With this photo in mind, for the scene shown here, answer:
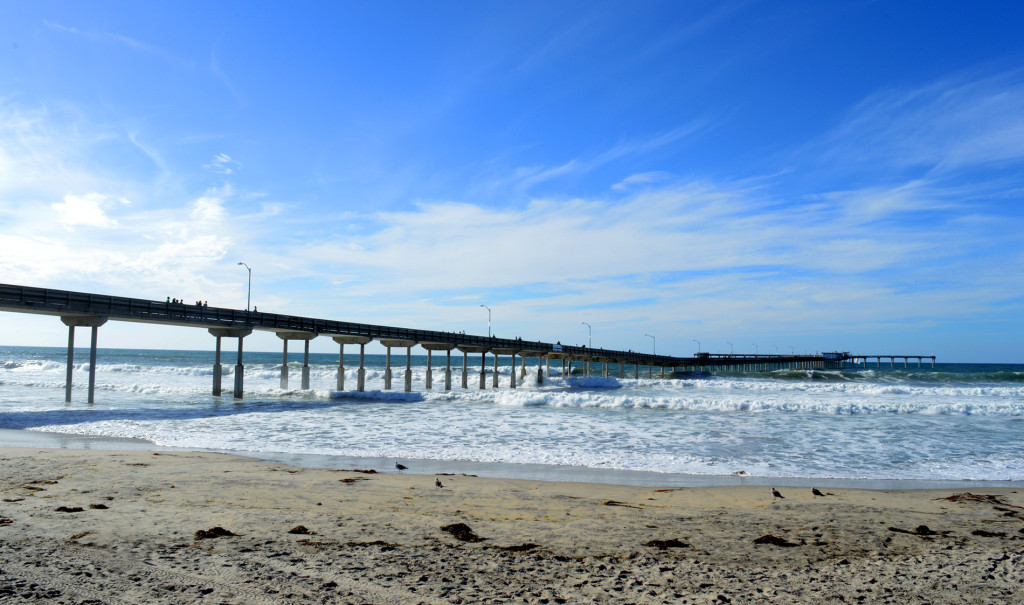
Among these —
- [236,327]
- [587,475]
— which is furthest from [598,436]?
[236,327]

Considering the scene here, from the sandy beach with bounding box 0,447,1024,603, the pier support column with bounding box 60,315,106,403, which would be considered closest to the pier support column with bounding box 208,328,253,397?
the pier support column with bounding box 60,315,106,403

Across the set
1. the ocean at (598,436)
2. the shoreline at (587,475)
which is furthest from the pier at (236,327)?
the shoreline at (587,475)

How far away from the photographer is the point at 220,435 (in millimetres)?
19000

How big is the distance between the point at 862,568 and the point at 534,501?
465cm

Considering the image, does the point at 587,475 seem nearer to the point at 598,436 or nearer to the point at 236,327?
the point at 598,436

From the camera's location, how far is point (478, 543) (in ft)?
21.6

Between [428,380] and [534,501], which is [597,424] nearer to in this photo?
[534,501]

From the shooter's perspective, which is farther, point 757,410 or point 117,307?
point 757,410

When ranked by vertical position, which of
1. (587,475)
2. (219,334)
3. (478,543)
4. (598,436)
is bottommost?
(598,436)

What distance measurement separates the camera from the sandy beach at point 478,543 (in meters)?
5.08

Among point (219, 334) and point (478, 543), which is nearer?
point (478, 543)

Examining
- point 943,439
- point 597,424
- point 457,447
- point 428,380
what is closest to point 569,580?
point 457,447

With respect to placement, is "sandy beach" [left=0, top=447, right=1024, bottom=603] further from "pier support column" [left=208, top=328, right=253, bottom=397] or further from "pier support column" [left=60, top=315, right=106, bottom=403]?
"pier support column" [left=208, top=328, right=253, bottom=397]

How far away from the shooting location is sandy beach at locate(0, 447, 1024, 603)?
508cm
